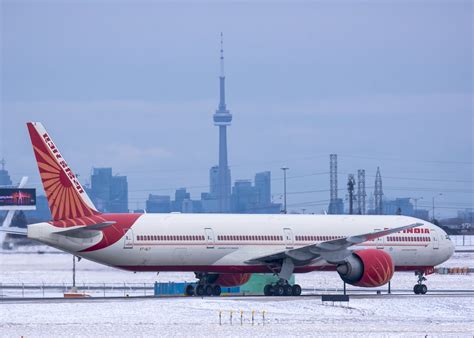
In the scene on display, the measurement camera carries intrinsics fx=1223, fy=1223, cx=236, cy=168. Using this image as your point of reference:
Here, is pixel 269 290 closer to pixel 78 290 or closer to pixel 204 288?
pixel 204 288

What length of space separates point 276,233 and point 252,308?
11.9m

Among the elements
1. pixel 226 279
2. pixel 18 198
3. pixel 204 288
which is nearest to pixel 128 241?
pixel 204 288

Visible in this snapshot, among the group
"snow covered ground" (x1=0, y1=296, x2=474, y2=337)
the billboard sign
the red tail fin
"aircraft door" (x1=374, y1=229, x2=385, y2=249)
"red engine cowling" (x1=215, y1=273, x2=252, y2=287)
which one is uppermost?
the billboard sign

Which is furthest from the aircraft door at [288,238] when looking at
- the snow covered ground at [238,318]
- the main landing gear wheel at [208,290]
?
the snow covered ground at [238,318]

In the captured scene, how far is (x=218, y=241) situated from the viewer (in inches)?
2233

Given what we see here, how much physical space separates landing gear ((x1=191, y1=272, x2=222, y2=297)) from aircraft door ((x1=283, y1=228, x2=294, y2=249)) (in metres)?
3.90

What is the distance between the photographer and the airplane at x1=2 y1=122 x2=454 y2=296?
54.4 meters

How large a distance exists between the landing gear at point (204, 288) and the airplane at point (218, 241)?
5 cm

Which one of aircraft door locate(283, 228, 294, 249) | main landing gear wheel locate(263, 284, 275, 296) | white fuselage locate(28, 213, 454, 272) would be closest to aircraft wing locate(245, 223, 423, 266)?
white fuselage locate(28, 213, 454, 272)

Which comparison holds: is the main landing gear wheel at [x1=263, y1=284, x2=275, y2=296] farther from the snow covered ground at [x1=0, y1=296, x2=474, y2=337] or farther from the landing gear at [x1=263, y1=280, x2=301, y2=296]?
the snow covered ground at [x1=0, y1=296, x2=474, y2=337]

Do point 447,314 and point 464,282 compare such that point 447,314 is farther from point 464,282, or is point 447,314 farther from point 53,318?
point 464,282

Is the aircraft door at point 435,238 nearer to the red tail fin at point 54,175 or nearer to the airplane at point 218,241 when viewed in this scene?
the airplane at point 218,241

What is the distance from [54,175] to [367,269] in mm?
14840

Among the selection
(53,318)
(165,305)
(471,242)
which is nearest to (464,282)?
(165,305)
